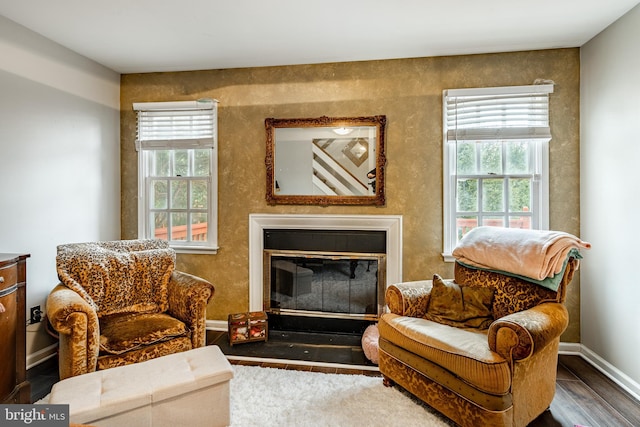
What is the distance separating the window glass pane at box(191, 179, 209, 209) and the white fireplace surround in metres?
0.55

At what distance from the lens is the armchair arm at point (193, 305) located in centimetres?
246

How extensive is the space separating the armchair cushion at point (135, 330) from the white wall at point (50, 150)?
35.2 inches

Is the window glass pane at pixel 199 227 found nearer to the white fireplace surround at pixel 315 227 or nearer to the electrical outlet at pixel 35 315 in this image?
the white fireplace surround at pixel 315 227

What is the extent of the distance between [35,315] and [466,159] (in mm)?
3825

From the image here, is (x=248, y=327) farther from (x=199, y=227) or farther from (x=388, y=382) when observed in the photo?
(x=388, y=382)

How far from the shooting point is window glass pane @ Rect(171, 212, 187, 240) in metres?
3.59

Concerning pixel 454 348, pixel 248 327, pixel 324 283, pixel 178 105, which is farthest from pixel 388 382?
pixel 178 105

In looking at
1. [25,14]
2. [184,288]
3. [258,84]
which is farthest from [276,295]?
[25,14]

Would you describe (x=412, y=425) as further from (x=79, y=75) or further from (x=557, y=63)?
(x=79, y=75)

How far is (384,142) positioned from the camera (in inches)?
126

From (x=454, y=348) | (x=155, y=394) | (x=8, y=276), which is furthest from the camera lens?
(x=8, y=276)

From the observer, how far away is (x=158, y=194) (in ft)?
11.9

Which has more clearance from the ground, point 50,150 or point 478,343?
point 50,150

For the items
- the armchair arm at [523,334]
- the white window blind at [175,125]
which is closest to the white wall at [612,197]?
the armchair arm at [523,334]
